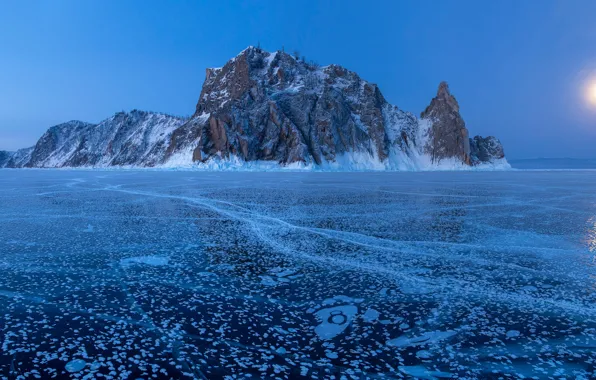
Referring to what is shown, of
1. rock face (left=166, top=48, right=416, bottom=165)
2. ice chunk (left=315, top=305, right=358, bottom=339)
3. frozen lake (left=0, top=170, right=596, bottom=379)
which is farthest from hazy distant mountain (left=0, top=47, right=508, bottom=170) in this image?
ice chunk (left=315, top=305, right=358, bottom=339)

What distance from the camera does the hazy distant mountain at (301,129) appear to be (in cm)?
9894

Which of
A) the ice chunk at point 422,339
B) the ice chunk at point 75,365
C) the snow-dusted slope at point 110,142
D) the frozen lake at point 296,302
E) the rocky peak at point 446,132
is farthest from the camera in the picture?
the snow-dusted slope at point 110,142

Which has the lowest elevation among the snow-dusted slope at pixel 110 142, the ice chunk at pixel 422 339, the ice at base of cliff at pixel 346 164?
the ice chunk at pixel 422 339

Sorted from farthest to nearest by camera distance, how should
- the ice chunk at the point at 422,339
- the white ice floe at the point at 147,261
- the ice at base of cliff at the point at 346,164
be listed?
the ice at base of cliff at the point at 346,164 → the white ice floe at the point at 147,261 → the ice chunk at the point at 422,339

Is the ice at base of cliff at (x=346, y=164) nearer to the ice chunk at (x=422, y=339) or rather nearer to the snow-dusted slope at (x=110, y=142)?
the snow-dusted slope at (x=110, y=142)

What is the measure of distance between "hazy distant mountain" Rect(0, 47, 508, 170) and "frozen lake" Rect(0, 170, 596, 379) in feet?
276

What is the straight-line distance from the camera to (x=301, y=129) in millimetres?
102375

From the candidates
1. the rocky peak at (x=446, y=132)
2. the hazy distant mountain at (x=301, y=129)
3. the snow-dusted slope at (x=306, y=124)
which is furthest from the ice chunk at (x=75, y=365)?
the rocky peak at (x=446, y=132)

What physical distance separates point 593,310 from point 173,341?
16.3 feet

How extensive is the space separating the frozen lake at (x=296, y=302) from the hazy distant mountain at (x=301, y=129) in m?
84.0

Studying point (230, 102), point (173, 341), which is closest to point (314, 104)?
point (230, 102)

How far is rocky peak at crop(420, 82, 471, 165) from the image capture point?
388 ft

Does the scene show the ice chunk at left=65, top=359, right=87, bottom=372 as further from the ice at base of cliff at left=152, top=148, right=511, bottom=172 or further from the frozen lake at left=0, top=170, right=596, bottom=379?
the ice at base of cliff at left=152, top=148, right=511, bottom=172

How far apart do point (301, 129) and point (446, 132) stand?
48.7 metres
